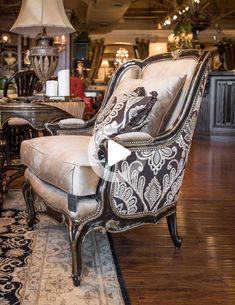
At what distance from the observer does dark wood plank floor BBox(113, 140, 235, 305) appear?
6.24ft

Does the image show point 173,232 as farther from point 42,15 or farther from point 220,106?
point 220,106

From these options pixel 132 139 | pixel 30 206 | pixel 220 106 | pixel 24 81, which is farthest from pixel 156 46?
pixel 132 139

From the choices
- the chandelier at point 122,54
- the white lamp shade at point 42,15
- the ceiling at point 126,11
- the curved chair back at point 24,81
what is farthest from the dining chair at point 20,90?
the chandelier at point 122,54

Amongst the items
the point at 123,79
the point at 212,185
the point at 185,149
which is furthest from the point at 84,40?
the point at 185,149

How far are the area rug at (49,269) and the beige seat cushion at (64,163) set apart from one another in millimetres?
377

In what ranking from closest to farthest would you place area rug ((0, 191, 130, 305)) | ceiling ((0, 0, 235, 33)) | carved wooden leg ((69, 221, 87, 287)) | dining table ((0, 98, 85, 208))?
area rug ((0, 191, 130, 305)) < carved wooden leg ((69, 221, 87, 287)) < dining table ((0, 98, 85, 208)) < ceiling ((0, 0, 235, 33))

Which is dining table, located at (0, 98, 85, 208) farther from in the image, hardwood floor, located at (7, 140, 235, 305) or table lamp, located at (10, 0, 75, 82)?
hardwood floor, located at (7, 140, 235, 305)

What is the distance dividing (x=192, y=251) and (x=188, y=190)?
1403 millimetres

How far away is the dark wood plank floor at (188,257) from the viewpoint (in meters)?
1.90

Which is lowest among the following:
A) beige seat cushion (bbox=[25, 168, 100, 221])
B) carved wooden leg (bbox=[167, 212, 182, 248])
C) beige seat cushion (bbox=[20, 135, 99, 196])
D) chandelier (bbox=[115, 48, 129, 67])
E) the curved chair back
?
carved wooden leg (bbox=[167, 212, 182, 248])

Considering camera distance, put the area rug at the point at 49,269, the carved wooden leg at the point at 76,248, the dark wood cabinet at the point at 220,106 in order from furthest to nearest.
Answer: the dark wood cabinet at the point at 220,106 → the carved wooden leg at the point at 76,248 → the area rug at the point at 49,269

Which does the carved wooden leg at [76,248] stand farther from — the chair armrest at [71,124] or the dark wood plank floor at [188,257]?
the chair armrest at [71,124]

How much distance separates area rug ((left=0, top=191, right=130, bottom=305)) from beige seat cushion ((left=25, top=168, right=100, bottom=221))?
10.8 inches

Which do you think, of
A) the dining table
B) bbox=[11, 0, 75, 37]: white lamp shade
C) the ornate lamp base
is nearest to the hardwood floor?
the dining table
